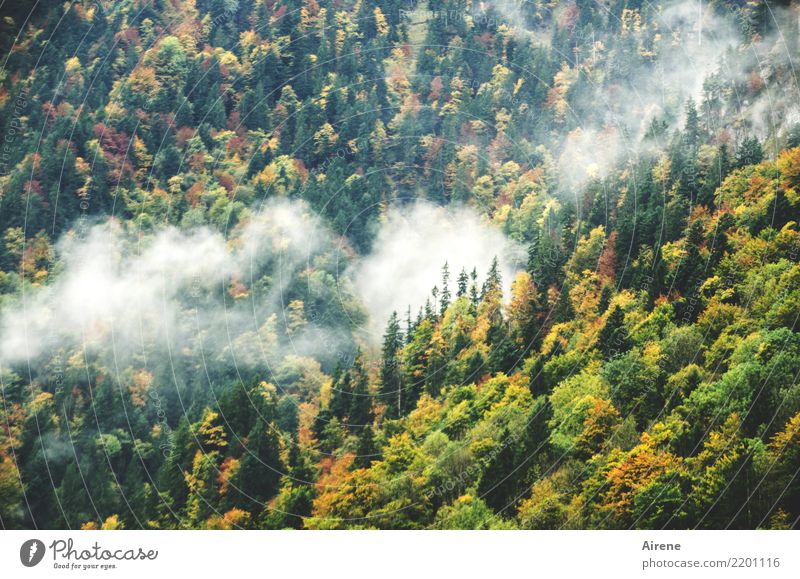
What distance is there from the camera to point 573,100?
127 meters

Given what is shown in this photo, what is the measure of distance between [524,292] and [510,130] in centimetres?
2824

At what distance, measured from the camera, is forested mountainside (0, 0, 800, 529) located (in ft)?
263

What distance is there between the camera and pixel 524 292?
330 ft

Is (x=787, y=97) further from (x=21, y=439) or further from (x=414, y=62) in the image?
(x=21, y=439)

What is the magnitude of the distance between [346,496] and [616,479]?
2154cm

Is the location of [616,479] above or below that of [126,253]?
below

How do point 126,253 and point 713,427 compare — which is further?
point 126,253

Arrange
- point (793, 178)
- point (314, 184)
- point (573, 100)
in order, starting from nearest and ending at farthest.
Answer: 1. point (793, 178)
2. point (314, 184)
3. point (573, 100)

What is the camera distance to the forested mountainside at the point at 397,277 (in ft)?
263

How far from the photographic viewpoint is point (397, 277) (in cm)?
11081

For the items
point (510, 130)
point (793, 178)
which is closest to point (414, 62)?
point (510, 130)

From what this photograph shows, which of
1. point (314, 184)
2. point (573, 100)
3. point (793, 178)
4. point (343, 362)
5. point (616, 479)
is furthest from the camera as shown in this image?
point (573, 100)

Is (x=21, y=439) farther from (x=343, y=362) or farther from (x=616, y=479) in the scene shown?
(x=616, y=479)

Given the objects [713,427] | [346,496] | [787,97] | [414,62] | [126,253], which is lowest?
[346,496]
